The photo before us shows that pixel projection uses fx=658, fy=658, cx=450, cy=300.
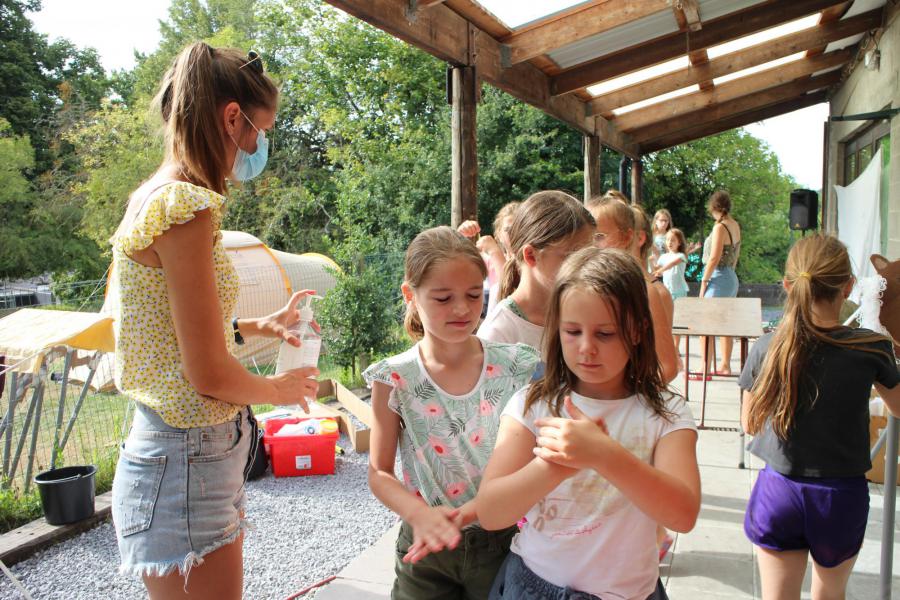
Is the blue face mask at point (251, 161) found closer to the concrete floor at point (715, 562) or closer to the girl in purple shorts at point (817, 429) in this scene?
the girl in purple shorts at point (817, 429)

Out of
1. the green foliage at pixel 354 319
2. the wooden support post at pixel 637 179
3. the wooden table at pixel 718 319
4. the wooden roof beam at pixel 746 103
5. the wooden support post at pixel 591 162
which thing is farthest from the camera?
the wooden support post at pixel 637 179

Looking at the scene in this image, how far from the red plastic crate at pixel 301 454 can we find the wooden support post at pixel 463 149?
1.79m

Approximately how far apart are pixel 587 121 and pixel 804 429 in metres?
7.01

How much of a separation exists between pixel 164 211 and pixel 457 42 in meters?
3.85

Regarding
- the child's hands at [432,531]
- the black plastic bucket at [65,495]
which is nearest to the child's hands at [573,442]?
the child's hands at [432,531]

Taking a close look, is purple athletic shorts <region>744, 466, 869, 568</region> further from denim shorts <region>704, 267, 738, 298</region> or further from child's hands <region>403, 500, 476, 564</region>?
denim shorts <region>704, 267, 738, 298</region>

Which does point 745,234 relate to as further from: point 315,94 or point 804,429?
point 804,429

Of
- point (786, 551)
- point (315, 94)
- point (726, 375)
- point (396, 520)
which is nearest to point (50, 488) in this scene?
point (396, 520)

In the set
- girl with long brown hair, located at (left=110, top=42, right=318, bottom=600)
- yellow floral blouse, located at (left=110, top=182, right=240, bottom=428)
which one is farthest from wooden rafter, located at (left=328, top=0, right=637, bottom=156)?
yellow floral blouse, located at (left=110, top=182, right=240, bottom=428)

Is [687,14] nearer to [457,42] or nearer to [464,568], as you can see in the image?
[457,42]

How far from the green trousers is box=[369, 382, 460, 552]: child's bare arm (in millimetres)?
186

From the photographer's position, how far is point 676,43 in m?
6.79

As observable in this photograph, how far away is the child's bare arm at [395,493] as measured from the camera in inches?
48.1

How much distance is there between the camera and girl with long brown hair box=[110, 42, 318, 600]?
1279 millimetres
